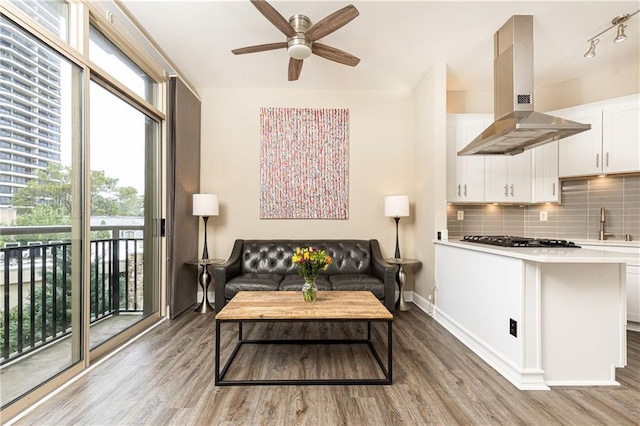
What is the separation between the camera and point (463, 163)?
374 centimetres

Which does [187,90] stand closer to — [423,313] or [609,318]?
[423,313]

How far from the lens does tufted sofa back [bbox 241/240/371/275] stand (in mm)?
3824

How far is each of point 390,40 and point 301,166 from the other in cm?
185

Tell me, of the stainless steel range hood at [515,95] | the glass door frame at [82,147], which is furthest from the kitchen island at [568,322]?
the glass door frame at [82,147]

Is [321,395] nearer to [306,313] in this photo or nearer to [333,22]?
[306,313]

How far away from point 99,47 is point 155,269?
218 cm

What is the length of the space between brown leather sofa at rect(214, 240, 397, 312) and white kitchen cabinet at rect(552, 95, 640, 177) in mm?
2525

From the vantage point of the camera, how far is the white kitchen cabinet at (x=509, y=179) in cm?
375

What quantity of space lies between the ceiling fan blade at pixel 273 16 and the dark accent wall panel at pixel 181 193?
5.69 ft

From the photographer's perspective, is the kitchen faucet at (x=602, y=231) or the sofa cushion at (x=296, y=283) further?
the kitchen faucet at (x=602, y=231)

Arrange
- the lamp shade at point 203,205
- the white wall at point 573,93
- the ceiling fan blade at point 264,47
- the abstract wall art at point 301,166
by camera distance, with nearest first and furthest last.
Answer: the ceiling fan blade at point 264,47, the white wall at point 573,93, the lamp shade at point 203,205, the abstract wall art at point 301,166

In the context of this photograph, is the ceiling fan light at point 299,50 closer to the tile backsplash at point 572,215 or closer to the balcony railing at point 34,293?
the balcony railing at point 34,293

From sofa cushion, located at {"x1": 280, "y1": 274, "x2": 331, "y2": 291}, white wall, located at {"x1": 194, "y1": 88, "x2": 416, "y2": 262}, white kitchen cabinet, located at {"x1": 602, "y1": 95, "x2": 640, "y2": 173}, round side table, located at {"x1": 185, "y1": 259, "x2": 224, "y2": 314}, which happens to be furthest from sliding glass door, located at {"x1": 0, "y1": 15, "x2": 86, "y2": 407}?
white kitchen cabinet, located at {"x1": 602, "y1": 95, "x2": 640, "y2": 173}

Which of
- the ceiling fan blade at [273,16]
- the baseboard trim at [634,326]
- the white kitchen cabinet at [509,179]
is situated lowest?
the baseboard trim at [634,326]
